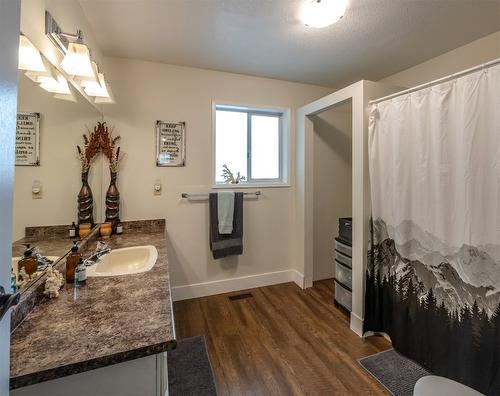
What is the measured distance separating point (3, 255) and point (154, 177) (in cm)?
196

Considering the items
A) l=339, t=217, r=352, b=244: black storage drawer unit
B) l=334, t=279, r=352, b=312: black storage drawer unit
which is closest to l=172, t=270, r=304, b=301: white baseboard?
l=334, t=279, r=352, b=312: black storage drawer unit

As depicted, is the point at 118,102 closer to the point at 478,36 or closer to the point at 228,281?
the point at 228,281

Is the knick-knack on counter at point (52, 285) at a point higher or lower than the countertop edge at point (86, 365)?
higher

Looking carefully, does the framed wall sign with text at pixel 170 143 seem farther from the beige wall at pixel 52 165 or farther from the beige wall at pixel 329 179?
the beige wall at pixel 329 179

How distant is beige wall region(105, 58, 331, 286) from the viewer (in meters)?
2.40

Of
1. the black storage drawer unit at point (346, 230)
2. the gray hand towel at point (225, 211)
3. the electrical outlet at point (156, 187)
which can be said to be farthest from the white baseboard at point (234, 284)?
the electrical outlet at point (156, 187)

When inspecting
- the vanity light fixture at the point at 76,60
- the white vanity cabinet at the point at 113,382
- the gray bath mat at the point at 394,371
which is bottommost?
the gray bath mat at the point at 394,371

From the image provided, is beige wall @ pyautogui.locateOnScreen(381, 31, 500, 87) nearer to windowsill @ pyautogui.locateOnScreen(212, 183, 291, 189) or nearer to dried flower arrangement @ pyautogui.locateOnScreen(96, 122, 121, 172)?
windowsill @ pyautogui.locateOnScreen(212, 183, 291, 189)

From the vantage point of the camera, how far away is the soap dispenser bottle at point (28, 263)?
41.5 inches

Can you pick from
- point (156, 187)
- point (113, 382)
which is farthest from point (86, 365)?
point (156, 187)

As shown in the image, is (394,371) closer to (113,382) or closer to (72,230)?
Answer: (113,382)

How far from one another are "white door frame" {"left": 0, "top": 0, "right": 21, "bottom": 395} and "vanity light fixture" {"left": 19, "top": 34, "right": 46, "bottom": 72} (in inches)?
21.3

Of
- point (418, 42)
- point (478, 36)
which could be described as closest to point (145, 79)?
point (418, 42)

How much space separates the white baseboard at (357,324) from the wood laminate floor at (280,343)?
4 cm
